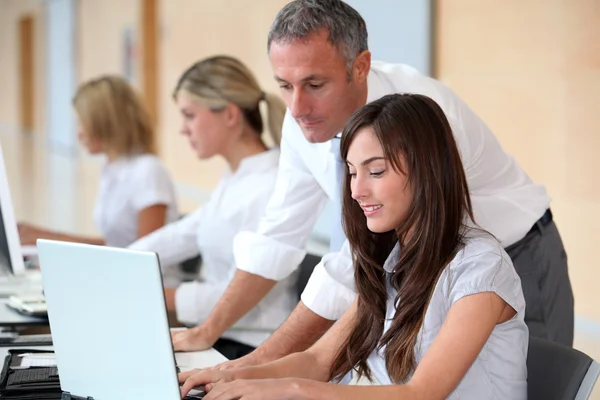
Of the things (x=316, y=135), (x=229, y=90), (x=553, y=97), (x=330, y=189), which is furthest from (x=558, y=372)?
(x=553, y=97)

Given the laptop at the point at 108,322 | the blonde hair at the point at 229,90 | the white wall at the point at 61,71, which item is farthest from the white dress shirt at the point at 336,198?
the white wall at the point at 61,71

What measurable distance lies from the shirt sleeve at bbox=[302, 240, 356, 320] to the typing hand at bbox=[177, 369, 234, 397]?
42cm

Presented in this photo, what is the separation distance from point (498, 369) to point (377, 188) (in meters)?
0.37

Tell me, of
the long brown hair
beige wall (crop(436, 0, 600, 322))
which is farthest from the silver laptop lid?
beige wall (crop(436, 0, 600, 322))

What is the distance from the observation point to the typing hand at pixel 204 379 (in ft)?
5.13

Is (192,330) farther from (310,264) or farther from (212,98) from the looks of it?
(212,98)

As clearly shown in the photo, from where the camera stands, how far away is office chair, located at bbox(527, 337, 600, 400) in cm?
152

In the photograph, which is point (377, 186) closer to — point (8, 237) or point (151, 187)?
point (8, 237)

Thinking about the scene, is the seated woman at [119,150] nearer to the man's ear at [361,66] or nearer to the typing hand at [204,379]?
the man's ear at [361,66]

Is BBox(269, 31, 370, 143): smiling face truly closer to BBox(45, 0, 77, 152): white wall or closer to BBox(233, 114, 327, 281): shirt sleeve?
BBox(233, 114, 327, 281): shirt sleeve

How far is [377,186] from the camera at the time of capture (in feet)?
5.30

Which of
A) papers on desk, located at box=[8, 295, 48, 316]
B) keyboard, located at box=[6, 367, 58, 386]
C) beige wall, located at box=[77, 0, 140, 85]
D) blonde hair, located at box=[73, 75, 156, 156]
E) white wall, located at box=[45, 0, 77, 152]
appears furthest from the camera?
white wall, located at box=[45, 0, 77, 152]

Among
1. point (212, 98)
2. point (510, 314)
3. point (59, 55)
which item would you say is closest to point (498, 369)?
point (510, 314)

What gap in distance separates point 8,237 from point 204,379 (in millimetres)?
869
